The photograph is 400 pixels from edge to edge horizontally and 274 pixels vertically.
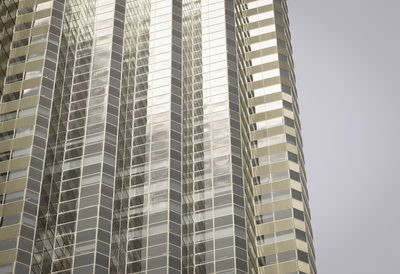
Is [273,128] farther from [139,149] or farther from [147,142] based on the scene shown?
[139,149]

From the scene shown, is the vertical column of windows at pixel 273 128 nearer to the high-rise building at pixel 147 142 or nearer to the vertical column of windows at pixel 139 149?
the high-rise building at pixel 147 142

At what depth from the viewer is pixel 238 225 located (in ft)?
396

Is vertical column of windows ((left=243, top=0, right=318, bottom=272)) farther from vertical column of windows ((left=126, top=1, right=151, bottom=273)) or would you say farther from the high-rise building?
vertical column of windows ((left=126, top=1, right=151, bottom=273))

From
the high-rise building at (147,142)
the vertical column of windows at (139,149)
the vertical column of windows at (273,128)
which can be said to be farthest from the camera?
the vertical column of windows at (273,128)

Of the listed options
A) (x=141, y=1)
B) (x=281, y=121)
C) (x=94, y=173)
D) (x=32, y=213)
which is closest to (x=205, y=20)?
(x=141, y=1)

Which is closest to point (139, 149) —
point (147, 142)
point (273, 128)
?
point (147, 142)

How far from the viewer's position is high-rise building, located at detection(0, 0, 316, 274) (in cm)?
11638

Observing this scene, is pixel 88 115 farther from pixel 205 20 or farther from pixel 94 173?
pixel 205 20

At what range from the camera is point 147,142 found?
131125mm

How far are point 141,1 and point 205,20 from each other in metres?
10.4

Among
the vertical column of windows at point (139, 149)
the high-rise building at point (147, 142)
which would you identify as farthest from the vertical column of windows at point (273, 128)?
the vertical column of windows at point (139, 149)

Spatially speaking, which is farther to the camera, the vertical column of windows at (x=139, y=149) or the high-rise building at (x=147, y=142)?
the vertical column of windows at (x=139, y=149)

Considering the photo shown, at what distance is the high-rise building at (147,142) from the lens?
116375mm

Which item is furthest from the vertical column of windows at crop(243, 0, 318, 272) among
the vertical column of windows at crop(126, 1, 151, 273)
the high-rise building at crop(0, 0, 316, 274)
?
the vertical column of windows at crop(126, 1, 151, 273)
